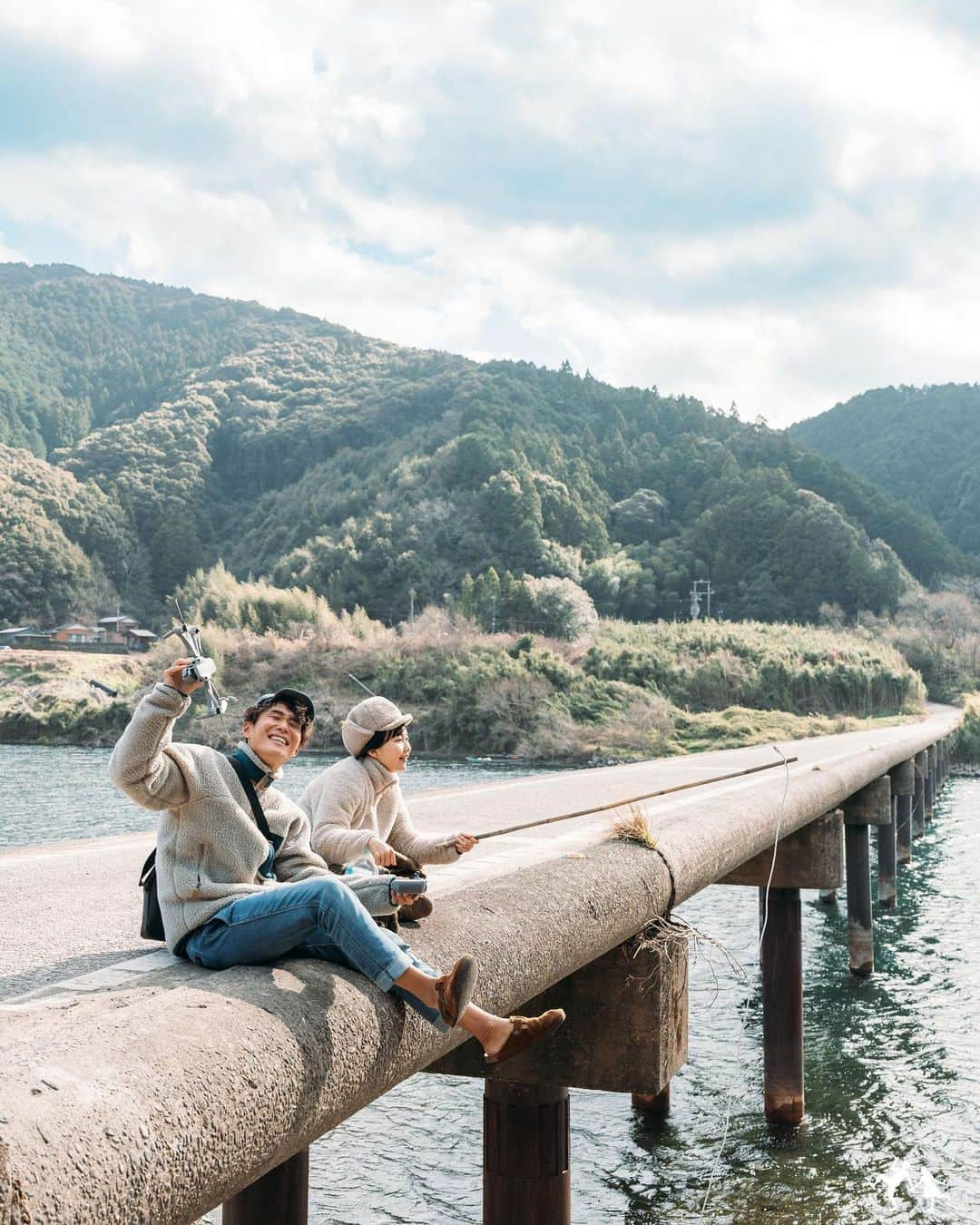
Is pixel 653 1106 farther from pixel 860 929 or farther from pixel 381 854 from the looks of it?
pixel 860 929

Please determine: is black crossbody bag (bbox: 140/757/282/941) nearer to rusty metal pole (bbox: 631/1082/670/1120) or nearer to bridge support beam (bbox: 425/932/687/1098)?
bridge support beam (bbox: 425/932/687/1098)

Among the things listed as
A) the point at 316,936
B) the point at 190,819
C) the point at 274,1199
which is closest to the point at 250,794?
the point at 190,819

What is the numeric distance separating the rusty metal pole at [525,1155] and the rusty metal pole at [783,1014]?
457cm

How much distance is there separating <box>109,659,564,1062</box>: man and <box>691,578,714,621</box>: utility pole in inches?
3438

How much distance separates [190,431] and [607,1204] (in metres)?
129

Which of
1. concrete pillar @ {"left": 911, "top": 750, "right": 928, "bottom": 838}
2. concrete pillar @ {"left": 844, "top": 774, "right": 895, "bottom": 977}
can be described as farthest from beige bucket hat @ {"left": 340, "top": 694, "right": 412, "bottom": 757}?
concrete pillar @ {"left": 911, "top": 750, "right": 928, "bottom": 838}

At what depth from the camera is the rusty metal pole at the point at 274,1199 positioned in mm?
4691

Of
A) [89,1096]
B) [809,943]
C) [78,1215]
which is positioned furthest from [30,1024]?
[809,943]

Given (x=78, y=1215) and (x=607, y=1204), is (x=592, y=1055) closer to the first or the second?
(x=607, y=1204)

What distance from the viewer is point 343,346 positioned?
579ft

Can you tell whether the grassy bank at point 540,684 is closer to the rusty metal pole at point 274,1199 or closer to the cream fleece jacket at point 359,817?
the cream fleece jacket at point 359,817

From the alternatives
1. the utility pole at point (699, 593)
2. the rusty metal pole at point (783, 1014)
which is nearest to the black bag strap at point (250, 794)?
the rusty metal pole at point (783, 1014)

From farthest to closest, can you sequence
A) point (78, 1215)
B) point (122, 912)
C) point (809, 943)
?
point (809, 943)
point (122, 912)
point (78, 1215)

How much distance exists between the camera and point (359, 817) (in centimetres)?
500
